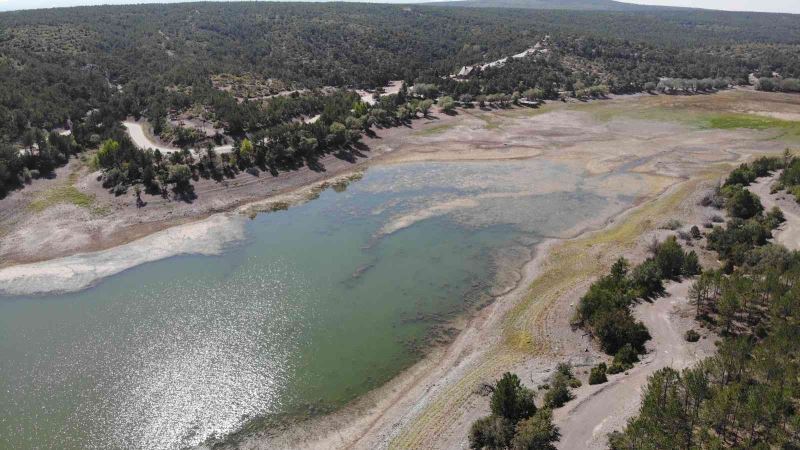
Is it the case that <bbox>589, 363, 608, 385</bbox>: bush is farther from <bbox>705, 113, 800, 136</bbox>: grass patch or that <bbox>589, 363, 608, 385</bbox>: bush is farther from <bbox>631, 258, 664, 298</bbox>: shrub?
<bbox>705, 113, 800, 136</bbox>: grass patch

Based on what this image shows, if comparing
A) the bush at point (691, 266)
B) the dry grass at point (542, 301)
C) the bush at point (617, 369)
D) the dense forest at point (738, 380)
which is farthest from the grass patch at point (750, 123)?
the bush at point (617, 369)

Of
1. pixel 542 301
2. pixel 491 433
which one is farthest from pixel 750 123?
pixel 491 433

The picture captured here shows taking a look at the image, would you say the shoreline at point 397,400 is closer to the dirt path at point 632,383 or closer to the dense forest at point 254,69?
the dirt path at point 632,383

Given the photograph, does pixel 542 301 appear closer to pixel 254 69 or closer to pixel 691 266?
pixel 691 266

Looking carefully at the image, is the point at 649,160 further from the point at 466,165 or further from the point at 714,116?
the point at 714,116

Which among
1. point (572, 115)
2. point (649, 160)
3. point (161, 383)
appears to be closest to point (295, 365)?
point (161, 383)

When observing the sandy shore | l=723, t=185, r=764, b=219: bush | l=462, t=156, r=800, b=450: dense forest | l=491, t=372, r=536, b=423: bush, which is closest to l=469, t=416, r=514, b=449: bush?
l=462, t=156, r=800, b=450: dense forest
